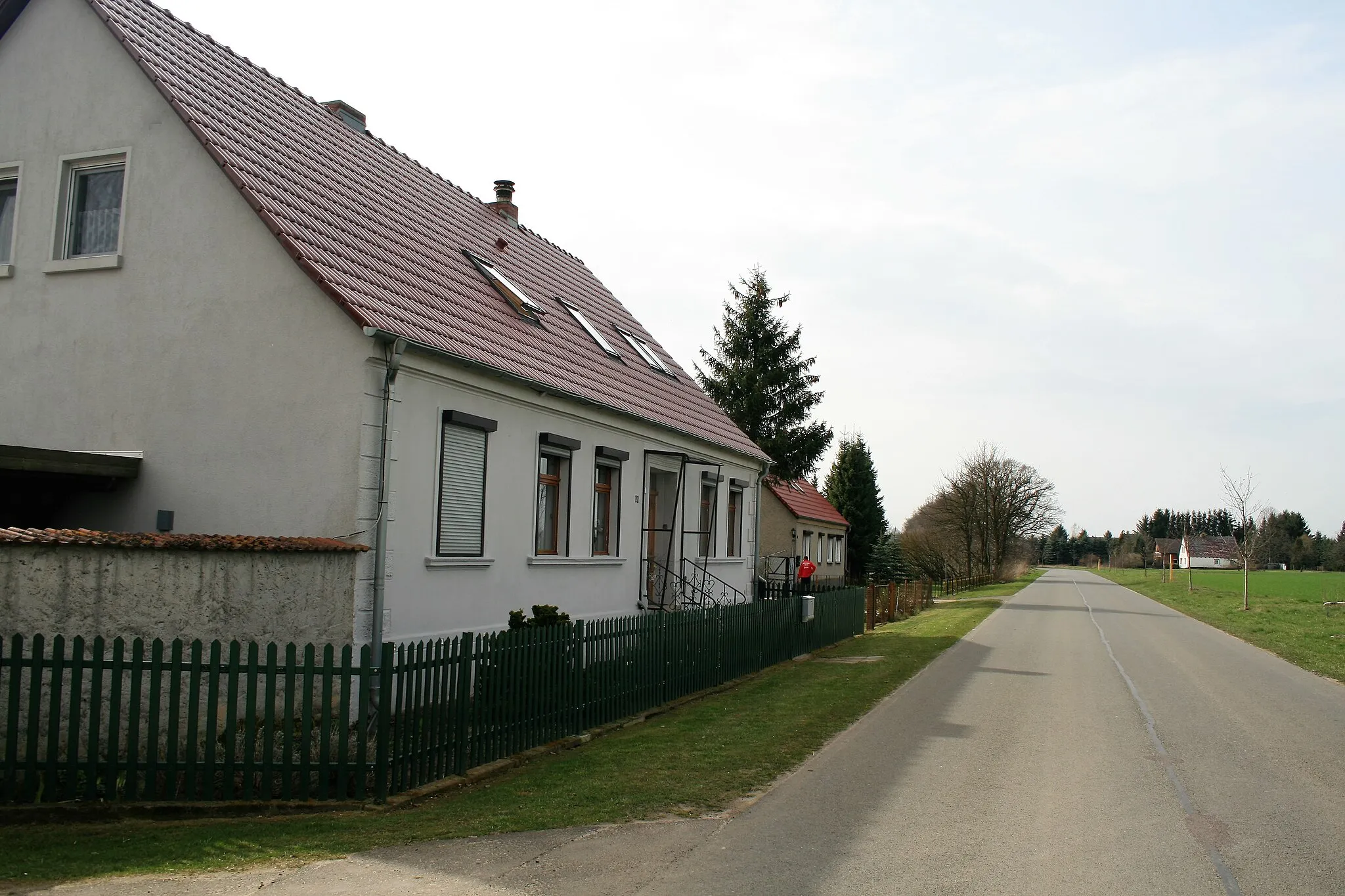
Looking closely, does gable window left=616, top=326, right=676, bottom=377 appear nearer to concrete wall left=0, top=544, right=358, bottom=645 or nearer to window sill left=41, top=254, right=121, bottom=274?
window sill left=41, top=254, right=121, bottom=274

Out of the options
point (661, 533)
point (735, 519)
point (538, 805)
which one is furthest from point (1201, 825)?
point (735, 519)

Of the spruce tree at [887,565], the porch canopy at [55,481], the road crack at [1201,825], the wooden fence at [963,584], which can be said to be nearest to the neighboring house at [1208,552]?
the wooden fence at [963,584]

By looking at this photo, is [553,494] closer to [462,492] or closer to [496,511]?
[496,511]

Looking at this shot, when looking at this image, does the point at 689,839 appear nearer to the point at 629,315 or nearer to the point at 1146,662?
the point at 1146,662

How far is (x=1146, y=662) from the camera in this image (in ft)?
63.9

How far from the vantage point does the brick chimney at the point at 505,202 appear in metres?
22.3

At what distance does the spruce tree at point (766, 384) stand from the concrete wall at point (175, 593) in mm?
27657

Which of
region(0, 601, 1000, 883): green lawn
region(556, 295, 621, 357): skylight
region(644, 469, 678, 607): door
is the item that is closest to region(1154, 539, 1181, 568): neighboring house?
region(644, 469, 678, 607): door

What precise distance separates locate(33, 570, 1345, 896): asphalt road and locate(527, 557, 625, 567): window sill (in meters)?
4.82

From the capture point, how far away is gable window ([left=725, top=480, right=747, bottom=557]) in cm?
2370

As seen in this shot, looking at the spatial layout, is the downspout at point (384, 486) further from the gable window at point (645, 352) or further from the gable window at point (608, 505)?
the gable window at point (645, 352)

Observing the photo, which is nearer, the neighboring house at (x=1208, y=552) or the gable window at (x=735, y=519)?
the gable window at (x=735, y=519)

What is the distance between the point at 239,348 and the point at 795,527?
34.1 metres

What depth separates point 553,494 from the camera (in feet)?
48.8
